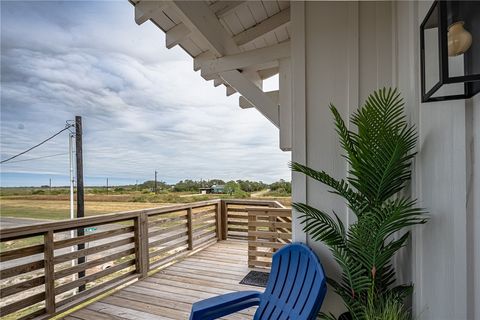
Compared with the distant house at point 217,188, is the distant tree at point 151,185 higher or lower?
higher

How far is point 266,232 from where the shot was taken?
3.49 meters

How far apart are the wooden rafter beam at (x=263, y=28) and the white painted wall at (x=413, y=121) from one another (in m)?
0.60

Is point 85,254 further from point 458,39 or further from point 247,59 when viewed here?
point 458,39

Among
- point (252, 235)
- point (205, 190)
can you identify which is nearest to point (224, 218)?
point (205, 190)

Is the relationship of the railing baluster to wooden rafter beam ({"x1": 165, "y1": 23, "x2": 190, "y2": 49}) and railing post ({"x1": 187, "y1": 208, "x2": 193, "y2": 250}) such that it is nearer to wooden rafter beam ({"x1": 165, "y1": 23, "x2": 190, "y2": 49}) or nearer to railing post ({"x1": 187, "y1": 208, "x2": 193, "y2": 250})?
railing post ({"x1": 187, "y1": 208, "x2": 193, "y2": 250})

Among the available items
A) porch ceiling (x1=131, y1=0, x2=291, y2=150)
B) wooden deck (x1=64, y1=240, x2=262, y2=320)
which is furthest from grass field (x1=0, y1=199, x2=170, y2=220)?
porch ceiling (x1=131, y1=0, x2=291, y2=150)

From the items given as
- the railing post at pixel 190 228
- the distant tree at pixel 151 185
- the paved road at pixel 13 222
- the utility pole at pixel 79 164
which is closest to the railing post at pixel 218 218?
the railing post at pixel 190 228

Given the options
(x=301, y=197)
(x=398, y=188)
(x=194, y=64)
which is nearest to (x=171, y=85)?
(x=194, y=64)

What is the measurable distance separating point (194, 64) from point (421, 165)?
2.28 m

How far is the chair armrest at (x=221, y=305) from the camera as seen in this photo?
129 centimetres

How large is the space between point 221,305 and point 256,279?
75.5 inches

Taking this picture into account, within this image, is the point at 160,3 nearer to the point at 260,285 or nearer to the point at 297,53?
the point at 297,53

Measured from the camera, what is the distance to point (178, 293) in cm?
271

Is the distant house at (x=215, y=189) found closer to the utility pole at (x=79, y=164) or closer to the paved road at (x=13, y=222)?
the utility pole at (x=79, y=164)
